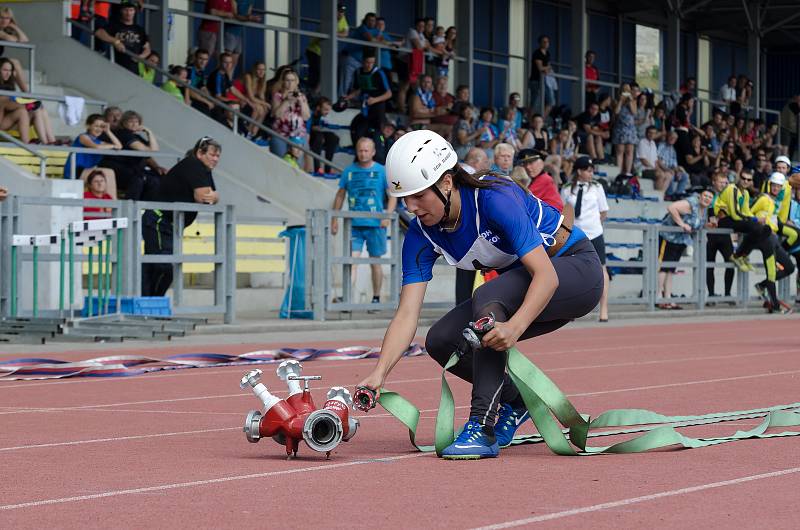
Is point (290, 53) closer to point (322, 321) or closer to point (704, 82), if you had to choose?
point (322, 321)

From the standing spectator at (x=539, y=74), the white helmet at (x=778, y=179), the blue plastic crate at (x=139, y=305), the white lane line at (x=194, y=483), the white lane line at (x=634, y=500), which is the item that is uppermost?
the standing spectator at (x=539, y=74)

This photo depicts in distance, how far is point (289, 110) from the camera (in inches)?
933

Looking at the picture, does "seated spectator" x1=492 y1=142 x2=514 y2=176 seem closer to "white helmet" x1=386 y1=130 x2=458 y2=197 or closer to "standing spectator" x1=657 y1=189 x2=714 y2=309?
"standing spectator" x1=657 y1=189 x2=714 y2=309

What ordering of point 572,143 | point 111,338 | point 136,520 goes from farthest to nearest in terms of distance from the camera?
1. point 572,143
2. point 111,338
3. point 136,520

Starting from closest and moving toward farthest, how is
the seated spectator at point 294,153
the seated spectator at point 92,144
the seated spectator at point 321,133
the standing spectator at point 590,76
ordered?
1. the seated spectator at point 92,144
2. the seated spectator at point 294,153
3. the seated spectator at point 321,133
4. the standing spectator at point 590,76

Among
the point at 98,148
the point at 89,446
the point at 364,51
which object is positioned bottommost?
the point at 89,446

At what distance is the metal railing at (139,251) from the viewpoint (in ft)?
49.2

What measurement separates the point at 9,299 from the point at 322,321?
13.7 ft

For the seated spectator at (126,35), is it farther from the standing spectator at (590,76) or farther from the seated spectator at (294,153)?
the standing spectator at (590,76)

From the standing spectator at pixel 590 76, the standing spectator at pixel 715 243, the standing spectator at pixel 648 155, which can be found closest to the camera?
the standing spectator at pixel 715 243

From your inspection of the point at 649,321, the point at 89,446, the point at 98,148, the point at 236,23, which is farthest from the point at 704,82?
the point at 89,446

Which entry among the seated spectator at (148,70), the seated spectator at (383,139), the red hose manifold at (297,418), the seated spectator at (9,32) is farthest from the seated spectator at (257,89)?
the red hose manifold at (297,418)

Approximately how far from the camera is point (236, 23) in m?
25.8

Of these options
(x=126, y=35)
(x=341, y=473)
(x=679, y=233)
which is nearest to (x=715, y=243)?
(x=679, y=233)
